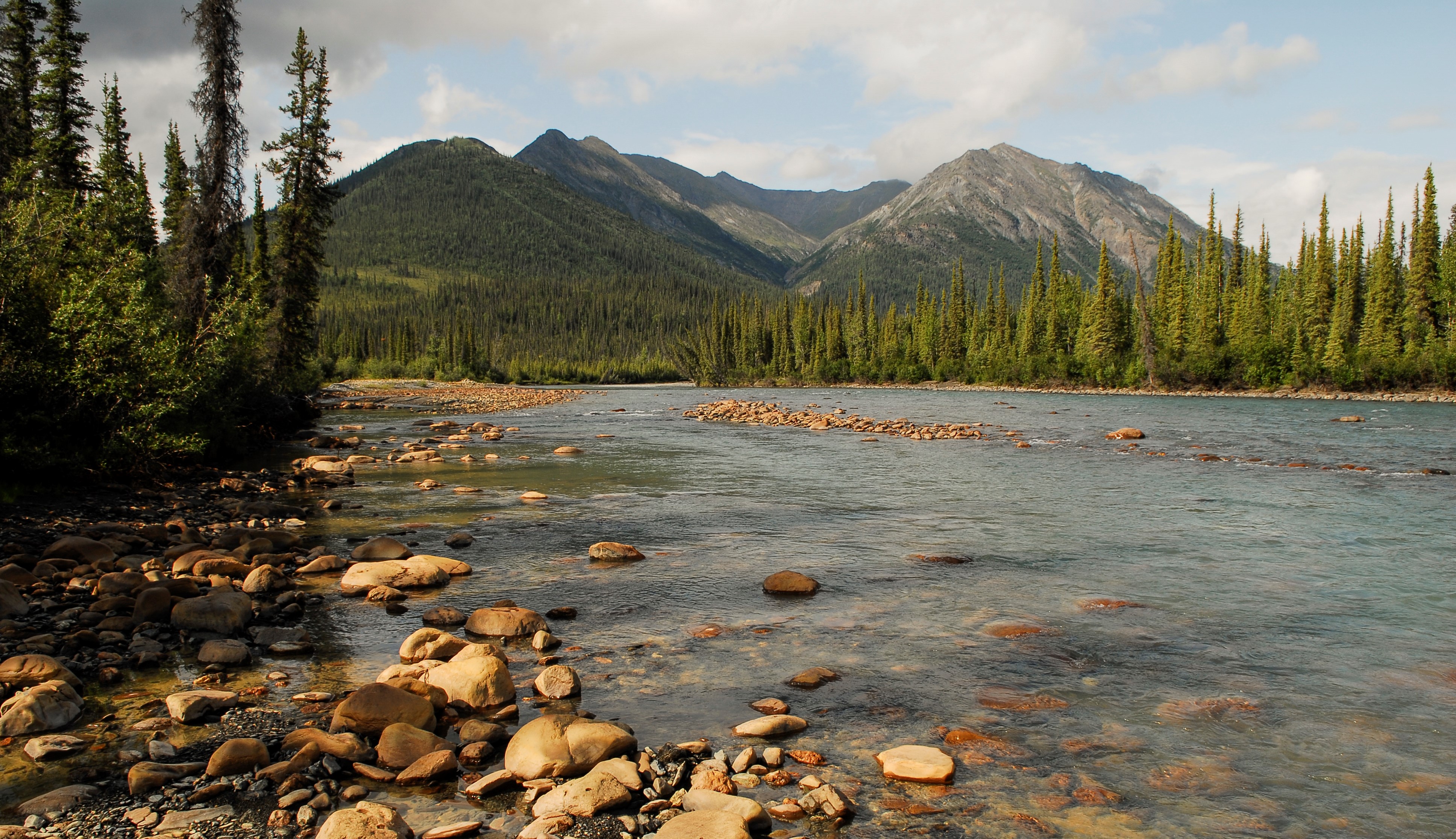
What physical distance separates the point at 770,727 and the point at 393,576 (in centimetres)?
679

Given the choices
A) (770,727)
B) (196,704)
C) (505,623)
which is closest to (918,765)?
(770,727)

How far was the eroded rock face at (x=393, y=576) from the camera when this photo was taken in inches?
423

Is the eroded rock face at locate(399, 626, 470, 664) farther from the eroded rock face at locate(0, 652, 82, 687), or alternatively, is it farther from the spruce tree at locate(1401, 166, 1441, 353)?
the spruce tree at locate(1401, 166, 1441, 353)

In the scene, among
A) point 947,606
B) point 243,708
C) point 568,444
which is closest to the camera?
point 243,708

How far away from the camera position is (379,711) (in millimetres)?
6301

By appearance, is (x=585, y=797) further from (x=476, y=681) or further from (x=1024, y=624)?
(x=1024, y=624)

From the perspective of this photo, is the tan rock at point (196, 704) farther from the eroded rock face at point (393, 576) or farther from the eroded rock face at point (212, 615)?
the eroded rock face at point (393, 576)

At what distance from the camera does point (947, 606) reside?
1025 cm

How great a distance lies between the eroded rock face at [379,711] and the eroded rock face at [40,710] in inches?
83.1

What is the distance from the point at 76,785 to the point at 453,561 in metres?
6.66

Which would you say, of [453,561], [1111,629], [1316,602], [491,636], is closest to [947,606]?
[1111,629]

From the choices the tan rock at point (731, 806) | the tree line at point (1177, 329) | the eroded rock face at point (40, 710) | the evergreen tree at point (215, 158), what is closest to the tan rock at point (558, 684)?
the tan rock at point (731, 806)

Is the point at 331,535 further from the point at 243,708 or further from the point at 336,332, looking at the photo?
the point at 336,332

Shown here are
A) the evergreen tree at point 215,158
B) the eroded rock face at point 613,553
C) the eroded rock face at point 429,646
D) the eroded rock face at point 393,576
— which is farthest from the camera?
the evergreen tree at point 215,158
